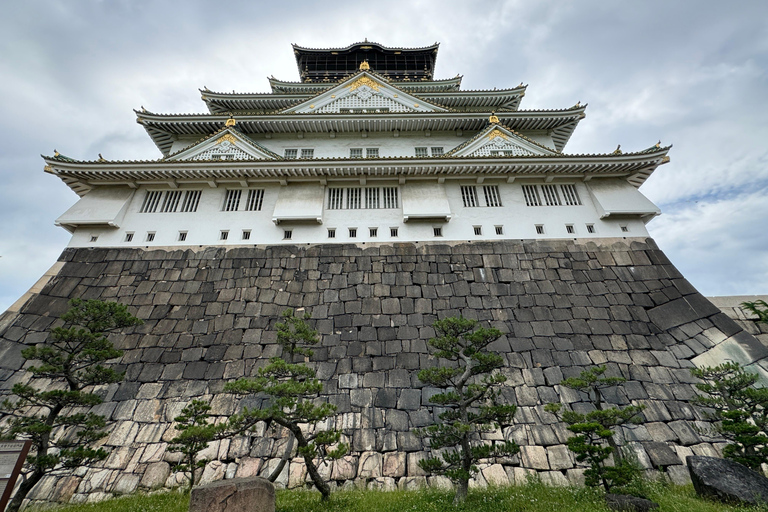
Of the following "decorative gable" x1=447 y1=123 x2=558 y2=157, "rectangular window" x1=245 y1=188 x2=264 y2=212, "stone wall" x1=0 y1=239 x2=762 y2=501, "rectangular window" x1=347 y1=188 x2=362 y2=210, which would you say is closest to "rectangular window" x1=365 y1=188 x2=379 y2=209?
"rectangular window" x1=347 y1=188 x2=362 y2=210

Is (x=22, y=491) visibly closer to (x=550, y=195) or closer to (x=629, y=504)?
(x=629, y=504)

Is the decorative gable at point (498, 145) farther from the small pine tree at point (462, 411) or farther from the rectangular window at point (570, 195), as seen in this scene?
the small pine tree at point (462, 411)

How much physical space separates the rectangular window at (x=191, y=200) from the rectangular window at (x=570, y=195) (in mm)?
13189

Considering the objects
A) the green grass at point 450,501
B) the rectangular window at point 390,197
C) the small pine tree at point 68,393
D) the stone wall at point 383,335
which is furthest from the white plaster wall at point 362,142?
the green grass at point 450,501

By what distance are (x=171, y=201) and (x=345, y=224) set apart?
631 centimetres

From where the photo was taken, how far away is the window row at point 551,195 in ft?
39.0

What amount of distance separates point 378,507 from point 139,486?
514 centimetres

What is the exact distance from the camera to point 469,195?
12.0 metres

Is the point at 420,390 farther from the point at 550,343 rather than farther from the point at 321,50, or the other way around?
the point at 321,50

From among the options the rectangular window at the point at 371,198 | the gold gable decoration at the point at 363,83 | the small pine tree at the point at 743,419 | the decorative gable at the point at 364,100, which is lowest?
the small pine tree at the point at 743,419

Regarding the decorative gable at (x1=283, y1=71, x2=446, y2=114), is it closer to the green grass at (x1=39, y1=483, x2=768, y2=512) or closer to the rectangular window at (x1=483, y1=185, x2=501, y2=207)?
the rectangular window at (x1=483, y1=185, x2=501, y2=207)

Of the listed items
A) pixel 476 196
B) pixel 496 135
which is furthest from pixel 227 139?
pixel 496 135

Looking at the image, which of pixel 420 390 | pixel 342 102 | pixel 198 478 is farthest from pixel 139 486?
pixel 342 102

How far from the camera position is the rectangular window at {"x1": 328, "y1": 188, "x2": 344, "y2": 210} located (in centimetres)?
1171
